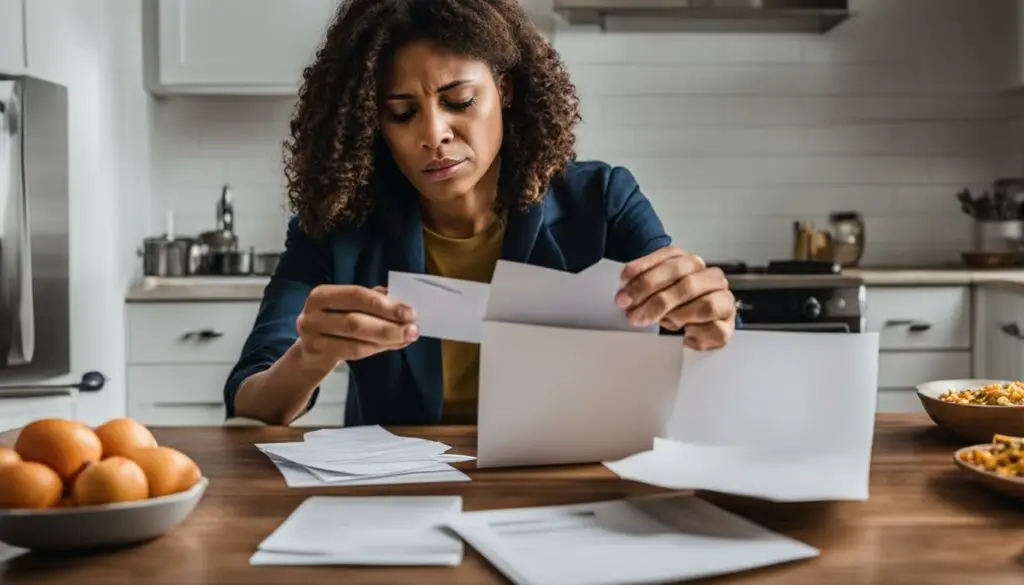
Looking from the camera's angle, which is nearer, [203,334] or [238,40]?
[203,334]

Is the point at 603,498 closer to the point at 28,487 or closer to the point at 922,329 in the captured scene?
the point at 28,487

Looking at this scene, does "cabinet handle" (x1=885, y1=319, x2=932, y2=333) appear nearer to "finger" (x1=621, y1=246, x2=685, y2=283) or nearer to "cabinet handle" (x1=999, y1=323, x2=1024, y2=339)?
"cabinet handle" (x1=999, y1=323, x2=1024, y2=339)

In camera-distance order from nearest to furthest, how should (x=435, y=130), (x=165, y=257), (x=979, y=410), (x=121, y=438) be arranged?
(x=121, y=438)
(x=979, y=410)
(x=435, y=130)
(x=165, y=257)

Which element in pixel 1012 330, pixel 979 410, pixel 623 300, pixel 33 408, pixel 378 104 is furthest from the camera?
pixel 1012 330

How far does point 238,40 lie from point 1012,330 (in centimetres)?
247

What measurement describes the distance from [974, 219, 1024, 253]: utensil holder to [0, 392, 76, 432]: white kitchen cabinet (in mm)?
2836

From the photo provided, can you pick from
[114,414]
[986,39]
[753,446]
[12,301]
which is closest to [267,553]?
[753,446]

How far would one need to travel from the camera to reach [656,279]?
129 cm

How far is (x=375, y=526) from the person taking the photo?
3.37 ft

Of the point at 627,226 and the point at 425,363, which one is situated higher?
the point at 627,226

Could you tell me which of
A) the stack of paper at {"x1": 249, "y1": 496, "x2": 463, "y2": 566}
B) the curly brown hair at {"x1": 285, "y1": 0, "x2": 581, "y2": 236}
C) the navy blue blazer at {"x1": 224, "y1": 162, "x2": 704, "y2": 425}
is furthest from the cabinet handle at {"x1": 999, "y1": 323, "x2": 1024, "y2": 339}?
the stack of paper at {"x1": 249, "y1": 496, "x2": 463, "y2": 566}

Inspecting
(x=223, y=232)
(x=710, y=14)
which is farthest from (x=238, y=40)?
(x=710, y=14)

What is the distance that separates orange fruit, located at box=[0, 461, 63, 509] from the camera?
0.95 metres

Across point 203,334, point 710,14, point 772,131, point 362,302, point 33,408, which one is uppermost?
point 710,14
